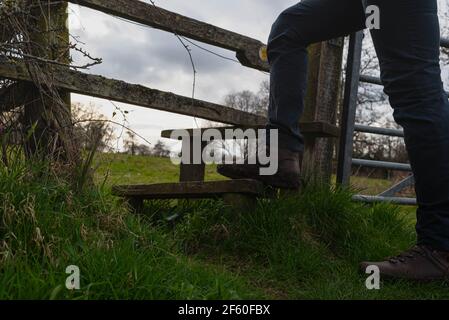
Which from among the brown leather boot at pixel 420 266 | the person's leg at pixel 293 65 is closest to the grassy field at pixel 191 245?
the brown leather boot at pixel 420 266

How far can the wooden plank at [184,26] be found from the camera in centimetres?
272

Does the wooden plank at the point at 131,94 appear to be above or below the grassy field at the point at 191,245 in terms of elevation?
above

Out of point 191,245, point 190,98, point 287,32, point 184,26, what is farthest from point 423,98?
point 184,26

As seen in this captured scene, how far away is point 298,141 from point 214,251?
25.7 inches

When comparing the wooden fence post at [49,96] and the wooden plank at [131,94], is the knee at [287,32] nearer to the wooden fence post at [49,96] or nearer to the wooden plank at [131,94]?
the wooden plank at [131,94]

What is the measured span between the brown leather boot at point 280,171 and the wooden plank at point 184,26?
0.89 metres

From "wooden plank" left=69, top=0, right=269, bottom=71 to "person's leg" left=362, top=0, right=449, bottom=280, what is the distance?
4.04 feet

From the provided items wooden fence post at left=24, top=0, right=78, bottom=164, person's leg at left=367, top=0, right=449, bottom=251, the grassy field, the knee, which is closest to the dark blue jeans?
person's leg at left=367, top=0, right=449, bottom=251

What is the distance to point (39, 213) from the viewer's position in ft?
5.83

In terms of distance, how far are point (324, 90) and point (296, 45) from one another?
0.96m

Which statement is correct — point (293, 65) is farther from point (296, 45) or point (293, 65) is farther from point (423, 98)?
point (423, 98)

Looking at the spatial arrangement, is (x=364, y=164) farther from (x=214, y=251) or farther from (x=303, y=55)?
(x=214, y=251)

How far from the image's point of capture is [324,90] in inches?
134

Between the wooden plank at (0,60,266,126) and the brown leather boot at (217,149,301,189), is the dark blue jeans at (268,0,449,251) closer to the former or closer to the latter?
the brown leather boot at (217,149,301,189)
